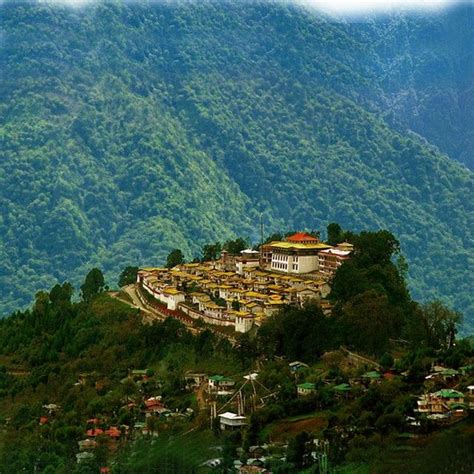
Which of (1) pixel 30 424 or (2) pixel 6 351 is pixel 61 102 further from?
(1) pixel 30 424

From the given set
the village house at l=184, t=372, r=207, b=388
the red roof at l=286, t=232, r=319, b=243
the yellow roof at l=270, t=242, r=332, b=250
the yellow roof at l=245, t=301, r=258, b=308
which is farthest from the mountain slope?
the village house at l=184, t=372, r=207, b=388

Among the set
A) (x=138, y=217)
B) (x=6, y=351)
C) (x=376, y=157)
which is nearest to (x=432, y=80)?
(x=376, y=157)

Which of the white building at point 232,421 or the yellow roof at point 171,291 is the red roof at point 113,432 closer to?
the white building at point 232,421

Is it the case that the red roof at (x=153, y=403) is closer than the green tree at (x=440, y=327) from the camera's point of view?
Yes

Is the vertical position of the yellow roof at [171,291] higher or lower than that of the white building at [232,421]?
higher

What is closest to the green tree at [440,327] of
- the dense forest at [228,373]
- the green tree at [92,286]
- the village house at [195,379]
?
the dense forest at [228,373]

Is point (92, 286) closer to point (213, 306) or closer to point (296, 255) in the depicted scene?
point (296, 255)

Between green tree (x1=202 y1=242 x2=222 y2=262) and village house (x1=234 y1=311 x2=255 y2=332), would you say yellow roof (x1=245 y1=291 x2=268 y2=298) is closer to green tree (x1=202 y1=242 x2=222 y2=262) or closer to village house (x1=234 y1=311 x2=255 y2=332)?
village house (x1=234 y1=311 x2=255 y2=332)
